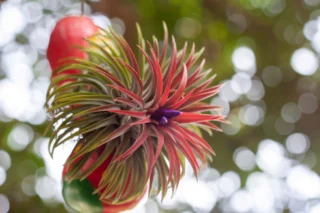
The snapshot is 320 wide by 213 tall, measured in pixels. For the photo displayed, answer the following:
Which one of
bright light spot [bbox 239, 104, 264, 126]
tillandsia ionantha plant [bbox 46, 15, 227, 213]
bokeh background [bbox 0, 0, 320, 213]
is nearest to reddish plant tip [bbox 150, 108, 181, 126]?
tillandsia ionantha plant [bbox 46, 15, 227, 213]

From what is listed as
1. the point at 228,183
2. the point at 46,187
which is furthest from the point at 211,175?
the point at 46,187

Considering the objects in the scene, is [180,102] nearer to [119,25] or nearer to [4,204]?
[119,25]

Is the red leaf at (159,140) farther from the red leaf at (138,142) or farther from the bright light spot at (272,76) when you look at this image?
the bright light spot at (272,76)

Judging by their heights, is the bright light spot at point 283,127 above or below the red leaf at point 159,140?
below

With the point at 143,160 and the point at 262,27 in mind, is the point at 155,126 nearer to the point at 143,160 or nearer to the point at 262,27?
the point at 143,160

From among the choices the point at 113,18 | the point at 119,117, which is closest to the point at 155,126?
the point at 119,117

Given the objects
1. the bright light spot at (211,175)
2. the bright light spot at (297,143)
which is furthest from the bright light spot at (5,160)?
the bright light spot at (297,143)
